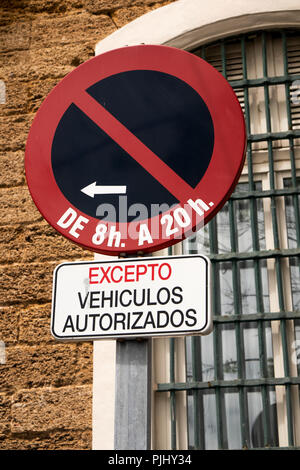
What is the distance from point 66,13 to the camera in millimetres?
4098

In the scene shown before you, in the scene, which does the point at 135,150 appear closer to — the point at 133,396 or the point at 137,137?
the point at 137,137

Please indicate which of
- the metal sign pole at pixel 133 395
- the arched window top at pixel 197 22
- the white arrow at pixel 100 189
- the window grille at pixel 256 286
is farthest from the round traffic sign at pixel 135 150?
the arched window top at pixel 197 22

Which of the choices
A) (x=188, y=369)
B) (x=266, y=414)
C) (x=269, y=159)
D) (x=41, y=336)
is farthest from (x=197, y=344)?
(x=269, y=159)

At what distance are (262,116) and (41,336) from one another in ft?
5.70

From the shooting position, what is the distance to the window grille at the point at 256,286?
124 inches

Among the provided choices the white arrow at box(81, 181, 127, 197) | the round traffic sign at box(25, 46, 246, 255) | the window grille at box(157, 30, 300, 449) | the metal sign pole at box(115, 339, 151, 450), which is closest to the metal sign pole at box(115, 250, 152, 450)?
the metal sign pole at box(115, 339, 151, 450)

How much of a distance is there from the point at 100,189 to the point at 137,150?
0.16 meters

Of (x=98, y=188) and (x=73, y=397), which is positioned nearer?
(x=98, y=188)

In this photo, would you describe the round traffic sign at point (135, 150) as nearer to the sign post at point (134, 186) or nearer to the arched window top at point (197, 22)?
the sign post at point (134, 186)

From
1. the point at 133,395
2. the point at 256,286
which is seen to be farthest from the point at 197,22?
the point at 133,395

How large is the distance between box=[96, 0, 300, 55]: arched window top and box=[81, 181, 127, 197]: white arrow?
7.13 feet

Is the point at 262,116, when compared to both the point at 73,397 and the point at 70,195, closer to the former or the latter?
the point at 73,397

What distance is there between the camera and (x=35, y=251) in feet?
11.7

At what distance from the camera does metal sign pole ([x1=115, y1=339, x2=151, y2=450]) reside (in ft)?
5.23
